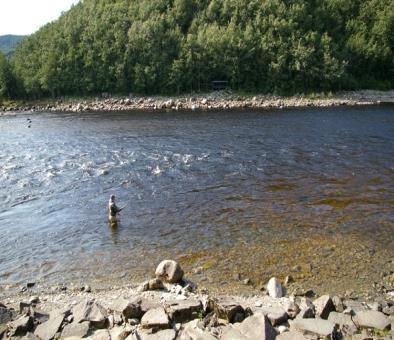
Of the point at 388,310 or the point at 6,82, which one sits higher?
the point at 6,82

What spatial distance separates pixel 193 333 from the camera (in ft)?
37.3

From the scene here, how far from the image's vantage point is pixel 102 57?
97.7 meters

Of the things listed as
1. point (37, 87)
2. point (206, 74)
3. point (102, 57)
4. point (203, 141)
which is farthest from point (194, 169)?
point (37, 87)

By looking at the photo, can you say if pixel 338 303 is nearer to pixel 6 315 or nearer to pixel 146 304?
pixel 146 304

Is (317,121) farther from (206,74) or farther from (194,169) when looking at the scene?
(206,74)

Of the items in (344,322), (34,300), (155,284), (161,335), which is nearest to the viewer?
(161,335)

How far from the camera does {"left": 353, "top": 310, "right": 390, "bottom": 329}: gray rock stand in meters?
11.7

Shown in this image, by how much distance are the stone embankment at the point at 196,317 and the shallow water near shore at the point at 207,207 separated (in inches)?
66.6

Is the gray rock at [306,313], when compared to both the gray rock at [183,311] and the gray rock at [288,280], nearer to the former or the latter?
the gray rock at [288,280]

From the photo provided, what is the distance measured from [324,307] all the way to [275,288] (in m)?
2.12

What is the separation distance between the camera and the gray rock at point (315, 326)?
1124cm

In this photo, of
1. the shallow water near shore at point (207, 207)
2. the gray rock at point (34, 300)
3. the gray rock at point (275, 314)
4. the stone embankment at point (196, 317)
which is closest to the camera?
the stone embankment at point (196, 317)

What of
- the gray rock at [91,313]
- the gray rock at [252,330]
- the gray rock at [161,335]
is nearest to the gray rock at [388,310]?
the gray rock at [252,330]

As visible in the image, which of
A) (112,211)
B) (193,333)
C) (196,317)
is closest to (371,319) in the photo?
(196,317)
